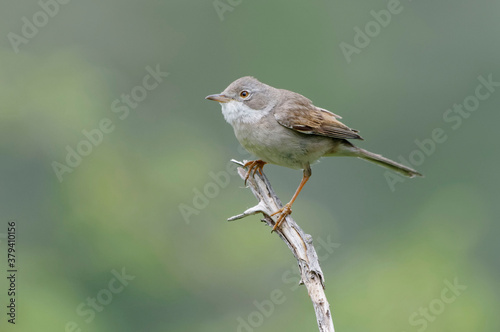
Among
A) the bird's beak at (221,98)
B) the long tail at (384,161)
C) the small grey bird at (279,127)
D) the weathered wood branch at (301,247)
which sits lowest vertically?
the weathered wood branch at (301,247)

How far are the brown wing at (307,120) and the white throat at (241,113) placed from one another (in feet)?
0.52

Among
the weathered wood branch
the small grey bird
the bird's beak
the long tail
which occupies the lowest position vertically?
the weathered wood branch

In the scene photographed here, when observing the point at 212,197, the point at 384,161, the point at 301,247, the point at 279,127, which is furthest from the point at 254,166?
the point at 212,197

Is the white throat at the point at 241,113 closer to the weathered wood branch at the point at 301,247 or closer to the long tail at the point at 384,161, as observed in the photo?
the weathered wood branch at the point at 301,247

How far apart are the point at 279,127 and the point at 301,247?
1326mm

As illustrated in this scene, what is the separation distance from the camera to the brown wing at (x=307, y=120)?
6.32m

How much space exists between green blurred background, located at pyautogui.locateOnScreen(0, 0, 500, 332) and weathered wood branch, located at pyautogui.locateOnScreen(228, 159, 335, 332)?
3763 millimetres

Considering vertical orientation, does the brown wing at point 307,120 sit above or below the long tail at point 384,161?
above

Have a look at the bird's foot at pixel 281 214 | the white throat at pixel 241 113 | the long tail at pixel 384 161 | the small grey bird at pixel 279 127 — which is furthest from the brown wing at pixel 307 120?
the bird's foot at pixel 281 214

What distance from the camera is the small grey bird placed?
Result: 6.20m

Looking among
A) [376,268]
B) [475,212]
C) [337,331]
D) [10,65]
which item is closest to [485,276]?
[475,212]

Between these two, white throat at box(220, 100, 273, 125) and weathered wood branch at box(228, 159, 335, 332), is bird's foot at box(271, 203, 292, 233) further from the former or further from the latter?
white throat at box(220, 100, 273, 125)

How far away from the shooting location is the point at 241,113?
6324mm

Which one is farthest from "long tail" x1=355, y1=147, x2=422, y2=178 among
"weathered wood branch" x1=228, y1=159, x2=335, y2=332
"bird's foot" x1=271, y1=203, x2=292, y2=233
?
"bird's foot" x1=271, y1=203, x2=292, y2=233
